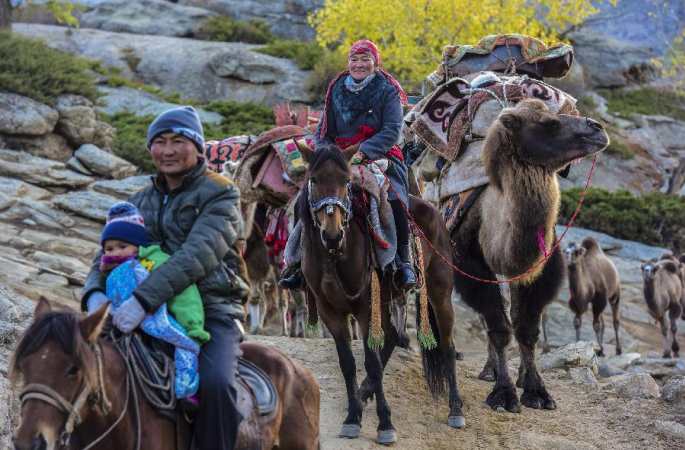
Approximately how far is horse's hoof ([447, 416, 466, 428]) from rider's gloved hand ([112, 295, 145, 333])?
454 centimetres

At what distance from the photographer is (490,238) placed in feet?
28.5

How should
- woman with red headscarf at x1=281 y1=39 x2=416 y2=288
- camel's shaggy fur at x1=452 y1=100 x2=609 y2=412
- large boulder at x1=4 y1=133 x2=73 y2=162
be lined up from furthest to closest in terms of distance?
large boulder at x1=4 y1=133 x2=73 y2=162, camel's shaggy fur at x1=452 y1=100 x2=609 y2=412, woman with red headscarf at x1=281 y1=39 x2=416 y2=288

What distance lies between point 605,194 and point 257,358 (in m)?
21.0

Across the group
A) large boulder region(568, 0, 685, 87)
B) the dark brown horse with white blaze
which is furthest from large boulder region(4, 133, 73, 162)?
large boulder region(568, 0, 685, 87)

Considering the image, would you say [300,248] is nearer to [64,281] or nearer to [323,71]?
[64,281]

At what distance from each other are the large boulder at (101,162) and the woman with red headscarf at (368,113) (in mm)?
9953

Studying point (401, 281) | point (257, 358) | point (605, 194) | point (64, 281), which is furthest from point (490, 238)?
point (605, 194)

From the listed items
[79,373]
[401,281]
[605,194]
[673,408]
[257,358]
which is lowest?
[605,194]

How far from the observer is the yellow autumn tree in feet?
77.5

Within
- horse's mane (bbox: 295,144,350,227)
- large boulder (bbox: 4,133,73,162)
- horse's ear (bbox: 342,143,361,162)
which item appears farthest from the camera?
large boulder (bbox: 4,133,73,162)

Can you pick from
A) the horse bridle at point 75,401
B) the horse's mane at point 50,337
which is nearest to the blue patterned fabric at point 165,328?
the horse bridle at point 75,401

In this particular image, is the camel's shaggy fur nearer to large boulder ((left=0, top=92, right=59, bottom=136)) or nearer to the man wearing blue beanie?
the man wearing blue beanie

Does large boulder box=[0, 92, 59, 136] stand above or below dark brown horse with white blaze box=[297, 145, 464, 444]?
below

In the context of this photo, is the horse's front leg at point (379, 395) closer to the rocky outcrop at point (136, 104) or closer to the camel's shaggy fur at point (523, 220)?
the camel's shaggy fur at point (523, 220)
